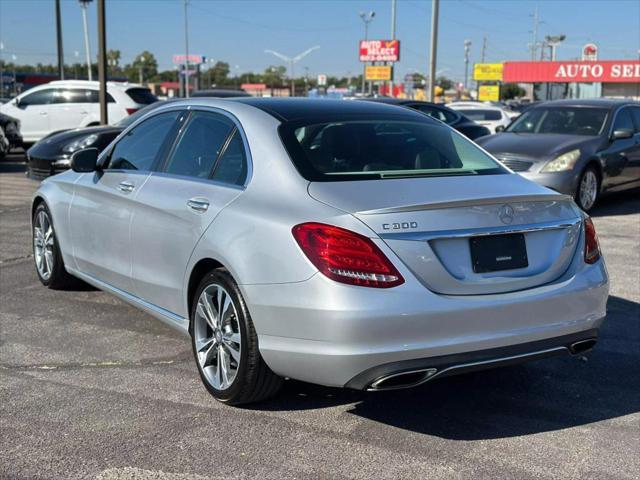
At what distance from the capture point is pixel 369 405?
158 inches

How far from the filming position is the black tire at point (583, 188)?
10.4 metres

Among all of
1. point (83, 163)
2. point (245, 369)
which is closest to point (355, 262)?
point (245, 369)

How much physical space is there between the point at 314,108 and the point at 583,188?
7.06 meters

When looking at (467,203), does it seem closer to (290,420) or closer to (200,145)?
(290,420)

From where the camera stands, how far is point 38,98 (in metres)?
18.9

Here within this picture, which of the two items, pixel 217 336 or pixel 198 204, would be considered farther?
pixel 198 204

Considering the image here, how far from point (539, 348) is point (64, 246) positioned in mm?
3690

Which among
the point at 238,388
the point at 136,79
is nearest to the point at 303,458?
the point at 238,388

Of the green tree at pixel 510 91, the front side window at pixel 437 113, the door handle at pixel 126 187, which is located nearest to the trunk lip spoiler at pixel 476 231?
the door handle at pixel 126 187

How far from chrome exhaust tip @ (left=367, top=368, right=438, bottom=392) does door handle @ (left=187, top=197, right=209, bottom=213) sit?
132 centimetres

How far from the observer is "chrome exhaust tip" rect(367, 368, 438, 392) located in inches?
131

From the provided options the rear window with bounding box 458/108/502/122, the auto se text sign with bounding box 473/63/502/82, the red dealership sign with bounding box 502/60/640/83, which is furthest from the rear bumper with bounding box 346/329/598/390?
the auto se text sign with bounding box 473/63/502/82

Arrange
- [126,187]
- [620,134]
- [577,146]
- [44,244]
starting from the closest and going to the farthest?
[126,187]
[44,244]
[577,146]
[620,134]

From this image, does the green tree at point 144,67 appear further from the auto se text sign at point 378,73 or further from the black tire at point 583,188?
the black tire at point 583,188
